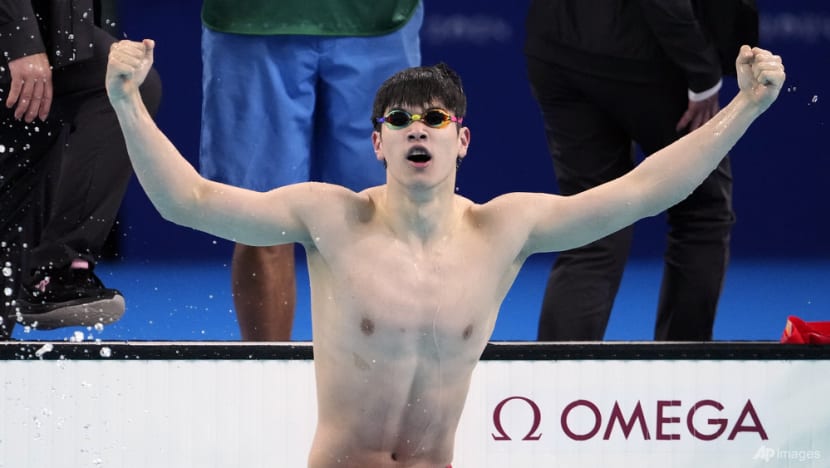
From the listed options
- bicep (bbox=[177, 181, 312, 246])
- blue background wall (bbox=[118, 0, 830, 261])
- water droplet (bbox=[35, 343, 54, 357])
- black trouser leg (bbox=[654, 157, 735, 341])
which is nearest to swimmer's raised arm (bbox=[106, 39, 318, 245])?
bicep (bbox=[177, 181, 312, 246])

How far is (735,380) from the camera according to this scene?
383 cm

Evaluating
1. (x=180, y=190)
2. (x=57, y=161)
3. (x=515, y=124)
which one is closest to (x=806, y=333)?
(x=180, y=190)

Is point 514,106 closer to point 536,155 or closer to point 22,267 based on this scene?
point 536,155

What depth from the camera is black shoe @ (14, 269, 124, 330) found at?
388 centimetres

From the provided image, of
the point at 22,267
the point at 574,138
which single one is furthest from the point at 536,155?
the point at 22,267

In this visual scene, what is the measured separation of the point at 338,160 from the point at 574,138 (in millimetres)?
735

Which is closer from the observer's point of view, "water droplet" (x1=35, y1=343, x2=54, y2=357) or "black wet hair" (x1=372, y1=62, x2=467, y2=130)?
"black wet hair" (x1=372, y1=62, x2=467, y2=130)

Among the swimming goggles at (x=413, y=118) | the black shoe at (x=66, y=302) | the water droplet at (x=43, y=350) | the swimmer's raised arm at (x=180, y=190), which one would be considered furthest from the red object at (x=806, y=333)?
the water droplet at (x=43, y=350)

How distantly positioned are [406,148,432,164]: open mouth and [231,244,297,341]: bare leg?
1.44 m

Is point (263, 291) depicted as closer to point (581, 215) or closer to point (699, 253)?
point (699, 253)

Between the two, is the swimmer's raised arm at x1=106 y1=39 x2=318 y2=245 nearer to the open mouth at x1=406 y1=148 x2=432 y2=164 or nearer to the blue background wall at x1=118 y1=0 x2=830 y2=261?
the open mouth at x1=406 y1=148 x2=432 y2=164

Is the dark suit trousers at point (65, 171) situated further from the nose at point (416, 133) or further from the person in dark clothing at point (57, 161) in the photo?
the nose at point (416, 133)

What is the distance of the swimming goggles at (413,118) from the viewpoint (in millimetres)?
2793

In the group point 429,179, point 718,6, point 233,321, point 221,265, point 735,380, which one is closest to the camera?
point 429,179
